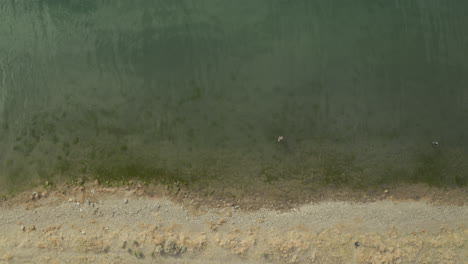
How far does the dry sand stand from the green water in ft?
2.06

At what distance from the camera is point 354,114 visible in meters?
8.38

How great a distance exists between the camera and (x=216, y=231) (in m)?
8.03

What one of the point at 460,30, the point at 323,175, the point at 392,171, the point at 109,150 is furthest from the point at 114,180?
the point at 460,30

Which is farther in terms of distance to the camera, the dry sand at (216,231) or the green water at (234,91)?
the green water at (234,91)

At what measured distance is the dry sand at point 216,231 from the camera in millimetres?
7875

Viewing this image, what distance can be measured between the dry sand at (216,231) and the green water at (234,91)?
63 centimetres

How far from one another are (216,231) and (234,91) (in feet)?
11.4

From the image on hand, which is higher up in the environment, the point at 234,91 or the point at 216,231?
the point at 234,91

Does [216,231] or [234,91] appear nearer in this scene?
[216,231]

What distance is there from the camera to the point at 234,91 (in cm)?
844

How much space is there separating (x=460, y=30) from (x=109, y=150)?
951 centimetres

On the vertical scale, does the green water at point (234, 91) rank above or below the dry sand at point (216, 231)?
above

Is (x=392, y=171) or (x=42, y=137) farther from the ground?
(x=42, y=137)

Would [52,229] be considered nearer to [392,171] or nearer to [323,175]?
[323,175]
